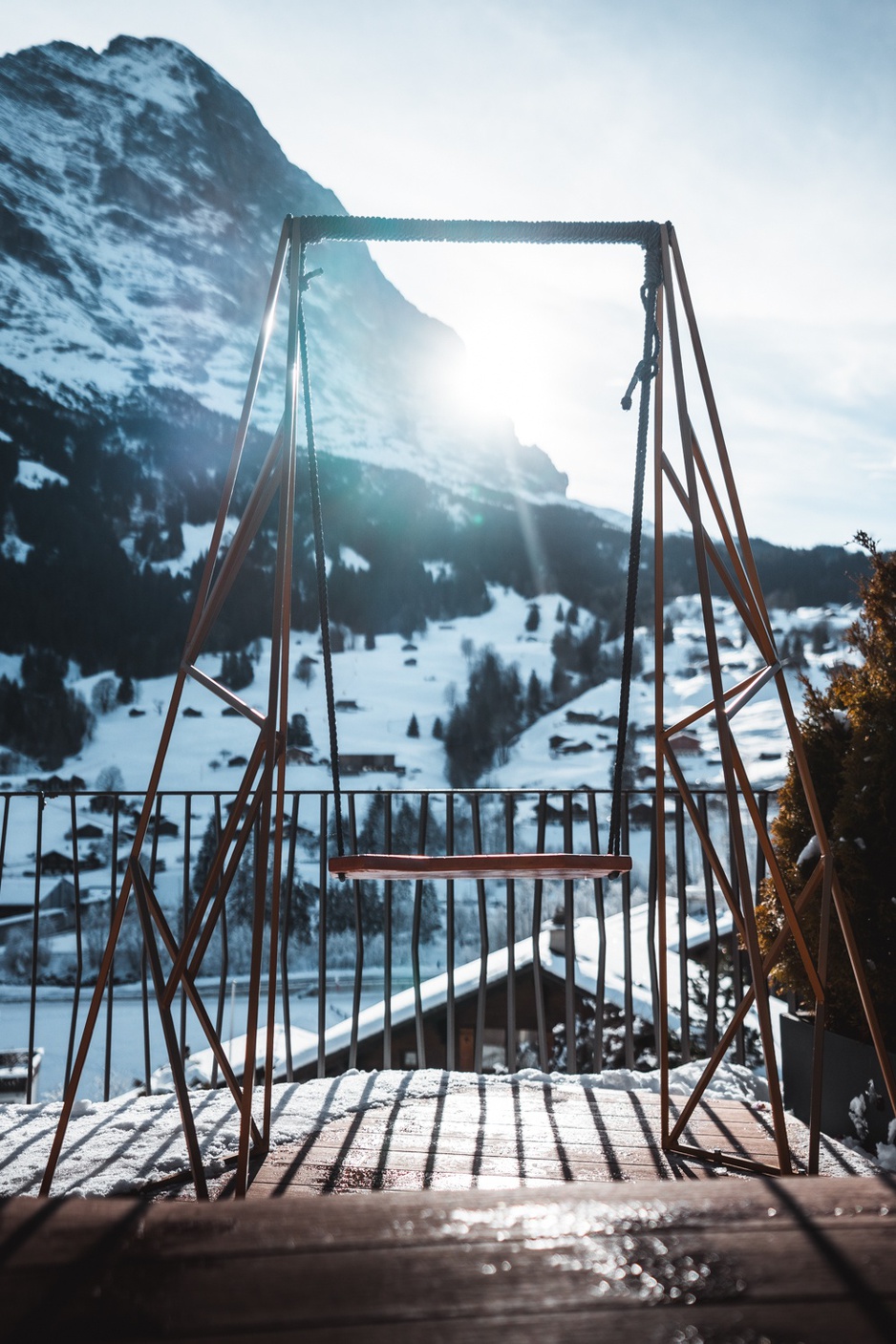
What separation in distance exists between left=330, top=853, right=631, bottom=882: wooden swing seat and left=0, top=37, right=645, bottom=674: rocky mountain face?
3720cm

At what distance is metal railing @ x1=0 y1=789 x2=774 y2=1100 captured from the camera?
333cm

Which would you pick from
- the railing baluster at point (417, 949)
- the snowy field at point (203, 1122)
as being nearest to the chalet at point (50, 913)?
the railing baluster at point (417, 949)

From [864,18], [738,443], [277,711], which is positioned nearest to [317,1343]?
[277,711]

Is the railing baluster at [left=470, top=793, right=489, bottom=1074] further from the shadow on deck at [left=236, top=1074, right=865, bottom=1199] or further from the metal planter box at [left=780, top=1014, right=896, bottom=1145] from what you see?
the metal planter box at [left=780, top=1014, right=896, bottom=1145]

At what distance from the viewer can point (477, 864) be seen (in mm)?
1988

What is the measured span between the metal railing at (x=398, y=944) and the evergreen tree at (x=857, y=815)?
12.6 inches

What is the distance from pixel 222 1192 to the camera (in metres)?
1.87

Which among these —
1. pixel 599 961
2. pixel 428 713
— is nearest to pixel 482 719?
pixel 428 713

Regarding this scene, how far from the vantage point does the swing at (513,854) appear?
6.46ft

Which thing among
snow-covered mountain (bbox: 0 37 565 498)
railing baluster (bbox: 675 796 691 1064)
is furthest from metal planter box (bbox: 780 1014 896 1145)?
snow-covered mountain (bbox: 0 37 565 498)

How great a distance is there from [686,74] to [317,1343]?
392cm

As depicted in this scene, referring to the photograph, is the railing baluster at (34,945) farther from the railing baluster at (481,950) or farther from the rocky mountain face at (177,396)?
the rocky mountain face at (177,396)

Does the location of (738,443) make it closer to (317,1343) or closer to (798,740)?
(798,740)

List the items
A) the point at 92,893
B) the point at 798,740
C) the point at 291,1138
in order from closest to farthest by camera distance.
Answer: the point at 798,740
the point at 291,1138
the point at 92,893
